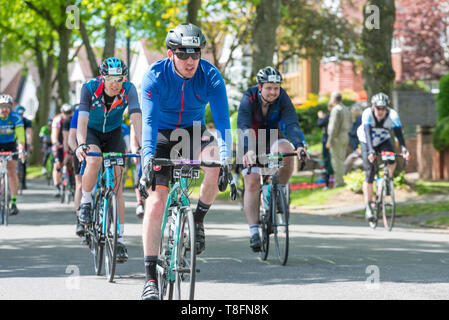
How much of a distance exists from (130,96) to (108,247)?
152 cm

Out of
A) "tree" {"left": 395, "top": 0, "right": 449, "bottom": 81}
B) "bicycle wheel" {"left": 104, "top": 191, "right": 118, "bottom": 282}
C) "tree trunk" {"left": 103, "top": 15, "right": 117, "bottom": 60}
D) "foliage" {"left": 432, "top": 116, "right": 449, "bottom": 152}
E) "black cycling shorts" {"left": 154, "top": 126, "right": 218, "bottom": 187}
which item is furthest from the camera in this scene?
"tree" {"left": 395, "top": 0, "right": 449, "bottom": 81}

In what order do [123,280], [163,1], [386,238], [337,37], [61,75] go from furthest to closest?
[61,75] < [337,37] < [163,1] < [386,238] < [123,280]

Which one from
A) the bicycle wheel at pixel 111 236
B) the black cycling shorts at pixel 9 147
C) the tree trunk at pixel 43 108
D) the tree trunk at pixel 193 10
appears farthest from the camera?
the tree trunk at pixel 43 108

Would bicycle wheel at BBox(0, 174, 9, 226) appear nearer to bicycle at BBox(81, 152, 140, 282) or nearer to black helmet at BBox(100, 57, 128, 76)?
bicycle at BBox(81, 152, 140, 282)

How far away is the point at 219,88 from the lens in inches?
269

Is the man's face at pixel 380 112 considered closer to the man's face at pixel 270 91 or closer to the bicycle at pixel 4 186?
the man's face at pixel 270 91

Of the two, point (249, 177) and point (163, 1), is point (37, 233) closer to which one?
point (249, 177)

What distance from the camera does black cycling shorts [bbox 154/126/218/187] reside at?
6988 mm

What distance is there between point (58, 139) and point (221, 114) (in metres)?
13.1

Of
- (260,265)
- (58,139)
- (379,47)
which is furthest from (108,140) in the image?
(379,47)

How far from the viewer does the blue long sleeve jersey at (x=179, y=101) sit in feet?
21.6

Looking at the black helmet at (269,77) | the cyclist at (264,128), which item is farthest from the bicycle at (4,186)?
the black helmet at (269,77)

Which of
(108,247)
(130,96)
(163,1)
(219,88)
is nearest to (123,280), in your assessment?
(108,247)

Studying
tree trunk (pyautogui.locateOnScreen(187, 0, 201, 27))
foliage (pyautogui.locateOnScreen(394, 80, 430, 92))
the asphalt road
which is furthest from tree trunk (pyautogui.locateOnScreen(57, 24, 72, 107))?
the asphalt road
